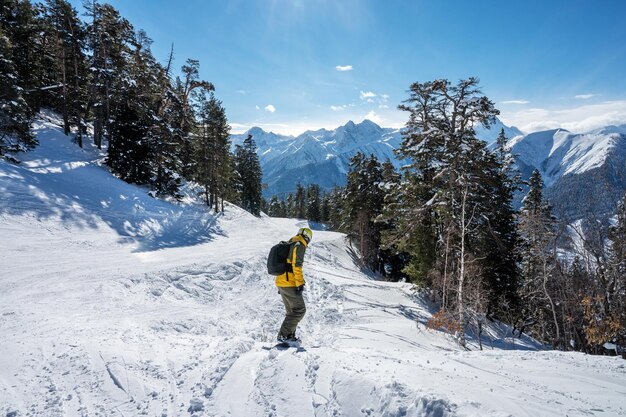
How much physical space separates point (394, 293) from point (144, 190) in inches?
912

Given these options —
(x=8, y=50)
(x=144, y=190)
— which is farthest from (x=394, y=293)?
(x=8, y=50)

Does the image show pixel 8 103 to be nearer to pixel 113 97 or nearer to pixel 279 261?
pixel 113 97

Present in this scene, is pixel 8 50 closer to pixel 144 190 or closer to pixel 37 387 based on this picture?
pixel 144 190

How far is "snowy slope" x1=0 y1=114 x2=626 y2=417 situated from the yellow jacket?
4.43 feet

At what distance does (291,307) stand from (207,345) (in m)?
1.95

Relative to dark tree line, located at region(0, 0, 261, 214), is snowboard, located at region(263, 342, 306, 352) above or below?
below

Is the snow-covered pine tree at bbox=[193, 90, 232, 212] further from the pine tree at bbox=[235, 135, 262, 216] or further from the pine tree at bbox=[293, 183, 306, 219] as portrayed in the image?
the pine tree at bbox=[293, 183, 306, 219]

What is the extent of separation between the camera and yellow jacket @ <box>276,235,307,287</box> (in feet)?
22.5

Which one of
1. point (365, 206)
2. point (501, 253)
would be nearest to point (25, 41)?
point (365, 206)

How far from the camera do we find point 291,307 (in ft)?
23.6

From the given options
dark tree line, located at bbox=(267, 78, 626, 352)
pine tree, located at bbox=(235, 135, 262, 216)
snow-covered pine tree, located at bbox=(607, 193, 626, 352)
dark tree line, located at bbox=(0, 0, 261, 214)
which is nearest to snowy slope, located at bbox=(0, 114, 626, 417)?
dark tree line, located at bbox=(267, 78, 626, 352)

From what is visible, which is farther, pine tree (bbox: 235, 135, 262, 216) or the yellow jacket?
pine tree (bbox: 235, 135, 262, 216)

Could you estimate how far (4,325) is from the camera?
7352mm

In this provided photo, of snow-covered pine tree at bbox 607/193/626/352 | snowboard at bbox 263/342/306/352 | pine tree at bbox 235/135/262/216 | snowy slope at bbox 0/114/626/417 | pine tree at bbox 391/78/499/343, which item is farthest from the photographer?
pine tree at bbox 235/135/262/216
